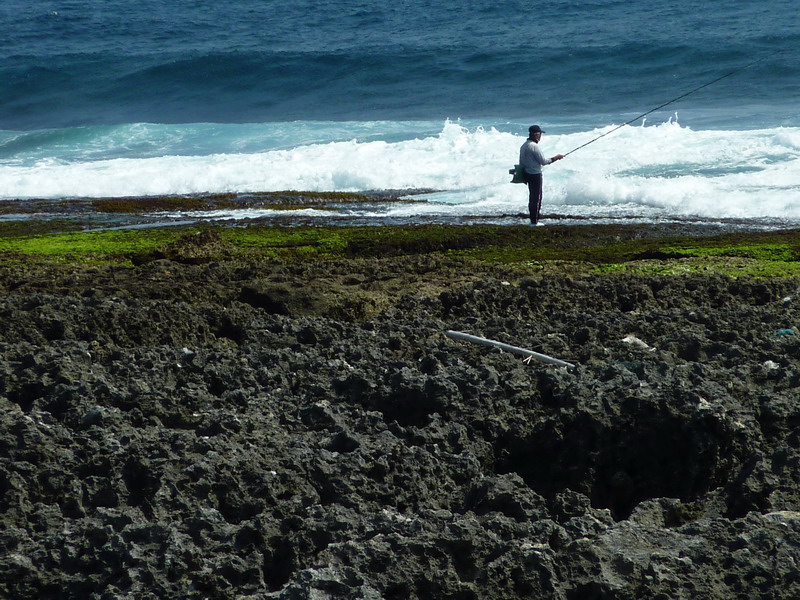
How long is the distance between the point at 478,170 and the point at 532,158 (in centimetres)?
666

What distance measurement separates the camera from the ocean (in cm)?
1672

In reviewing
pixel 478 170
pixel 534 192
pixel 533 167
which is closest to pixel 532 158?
pixel 533 167

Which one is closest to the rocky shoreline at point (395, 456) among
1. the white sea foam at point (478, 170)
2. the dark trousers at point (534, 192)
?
the dark trousers at point (534, 192)

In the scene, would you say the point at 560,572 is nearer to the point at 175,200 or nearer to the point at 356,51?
the point at 175,200

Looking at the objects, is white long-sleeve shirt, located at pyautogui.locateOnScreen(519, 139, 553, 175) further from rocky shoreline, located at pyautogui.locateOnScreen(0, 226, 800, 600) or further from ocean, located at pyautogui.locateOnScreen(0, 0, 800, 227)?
rocky shoreline, located at pyautogui.locateOnScreen(0, 226, 800, 600)

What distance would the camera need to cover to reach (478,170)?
19.2 meters

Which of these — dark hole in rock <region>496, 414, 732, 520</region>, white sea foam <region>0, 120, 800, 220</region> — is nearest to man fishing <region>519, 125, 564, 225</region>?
white sea foam <region>0, 120, 800, 220</region>

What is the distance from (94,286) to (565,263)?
14.4 ft

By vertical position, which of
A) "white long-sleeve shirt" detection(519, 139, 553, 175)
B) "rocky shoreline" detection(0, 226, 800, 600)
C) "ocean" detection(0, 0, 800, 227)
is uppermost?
"ocean" detection(0, 0, 800, 227)

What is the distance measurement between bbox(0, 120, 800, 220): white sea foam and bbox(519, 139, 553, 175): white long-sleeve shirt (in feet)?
6.00

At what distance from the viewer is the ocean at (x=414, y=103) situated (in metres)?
16.7

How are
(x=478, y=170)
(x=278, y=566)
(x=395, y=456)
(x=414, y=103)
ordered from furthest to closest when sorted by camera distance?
(x=414, y=103) → (x=478, y=170) → (x=395, y=456) → (x=278, y=566)

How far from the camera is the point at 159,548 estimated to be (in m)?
2.57

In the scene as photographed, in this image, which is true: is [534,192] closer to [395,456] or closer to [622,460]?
[622,460]
